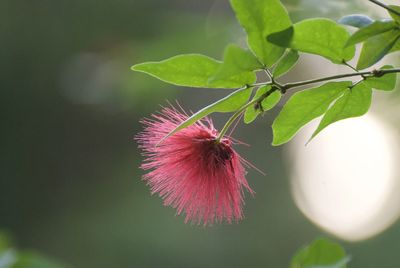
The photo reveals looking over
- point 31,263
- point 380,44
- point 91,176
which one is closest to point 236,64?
point 380,44

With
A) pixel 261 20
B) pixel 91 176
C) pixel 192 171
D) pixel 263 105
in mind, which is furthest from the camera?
pixel 91 176

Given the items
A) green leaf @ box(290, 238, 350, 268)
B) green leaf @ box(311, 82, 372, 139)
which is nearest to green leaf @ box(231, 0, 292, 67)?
green leaf @ box(311, 82, 372, 139)

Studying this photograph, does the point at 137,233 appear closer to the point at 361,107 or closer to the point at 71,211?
the point at 71,211

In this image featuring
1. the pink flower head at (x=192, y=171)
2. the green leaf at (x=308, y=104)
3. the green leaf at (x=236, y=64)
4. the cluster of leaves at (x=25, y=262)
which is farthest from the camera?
the cluster of leaves at (x=25, y=262)

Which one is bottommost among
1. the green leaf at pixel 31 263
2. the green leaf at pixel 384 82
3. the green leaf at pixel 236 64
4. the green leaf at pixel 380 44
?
the green leaf at pixel 31 263

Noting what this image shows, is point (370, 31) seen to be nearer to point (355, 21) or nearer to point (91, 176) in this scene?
point (355, 21)

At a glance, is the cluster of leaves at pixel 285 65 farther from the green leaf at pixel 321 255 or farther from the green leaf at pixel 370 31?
the green leaf at pixel 321 255

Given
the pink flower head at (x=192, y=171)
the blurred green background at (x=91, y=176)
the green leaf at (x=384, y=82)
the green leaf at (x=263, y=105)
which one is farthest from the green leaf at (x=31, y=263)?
the blurred green background at (x=91, y=176)
